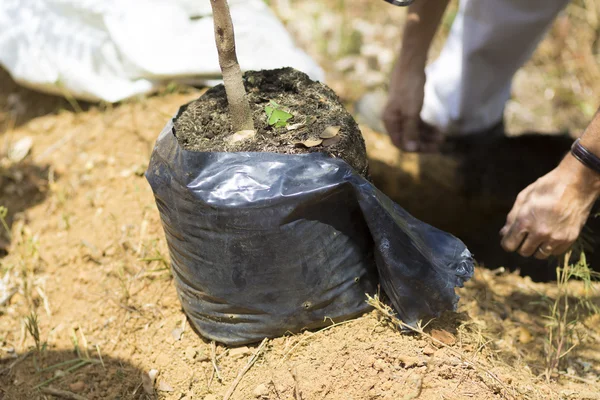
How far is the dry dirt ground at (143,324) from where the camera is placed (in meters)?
1.49

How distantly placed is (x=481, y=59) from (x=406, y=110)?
662mm

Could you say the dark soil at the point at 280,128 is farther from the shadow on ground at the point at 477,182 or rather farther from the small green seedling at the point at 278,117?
the shadow on ground at the point at 477,182

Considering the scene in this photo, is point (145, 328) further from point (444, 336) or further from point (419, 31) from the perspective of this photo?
point (419, 31)

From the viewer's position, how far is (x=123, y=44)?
8.30 ft

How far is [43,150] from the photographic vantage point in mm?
2627

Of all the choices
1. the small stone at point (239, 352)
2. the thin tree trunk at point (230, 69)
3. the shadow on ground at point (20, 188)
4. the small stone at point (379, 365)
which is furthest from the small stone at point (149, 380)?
the shadow on ground at point (20, 188)

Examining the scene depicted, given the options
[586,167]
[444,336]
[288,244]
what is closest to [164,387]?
[288,244]

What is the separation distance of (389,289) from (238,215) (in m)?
0.47

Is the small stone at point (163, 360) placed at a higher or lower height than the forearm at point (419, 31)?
lower

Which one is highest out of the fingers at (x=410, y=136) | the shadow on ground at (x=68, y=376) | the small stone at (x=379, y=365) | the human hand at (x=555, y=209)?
the human hand at (x=555, y=209)

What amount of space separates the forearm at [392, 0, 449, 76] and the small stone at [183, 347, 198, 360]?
1.26 metres

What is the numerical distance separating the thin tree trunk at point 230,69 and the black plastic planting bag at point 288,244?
0.16 metres

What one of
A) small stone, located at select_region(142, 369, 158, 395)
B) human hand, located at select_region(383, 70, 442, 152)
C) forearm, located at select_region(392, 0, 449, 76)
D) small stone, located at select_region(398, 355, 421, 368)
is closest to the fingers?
human hand, located at select_region(383, 70, 442, 152)

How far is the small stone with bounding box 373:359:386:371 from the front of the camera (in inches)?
58.0
